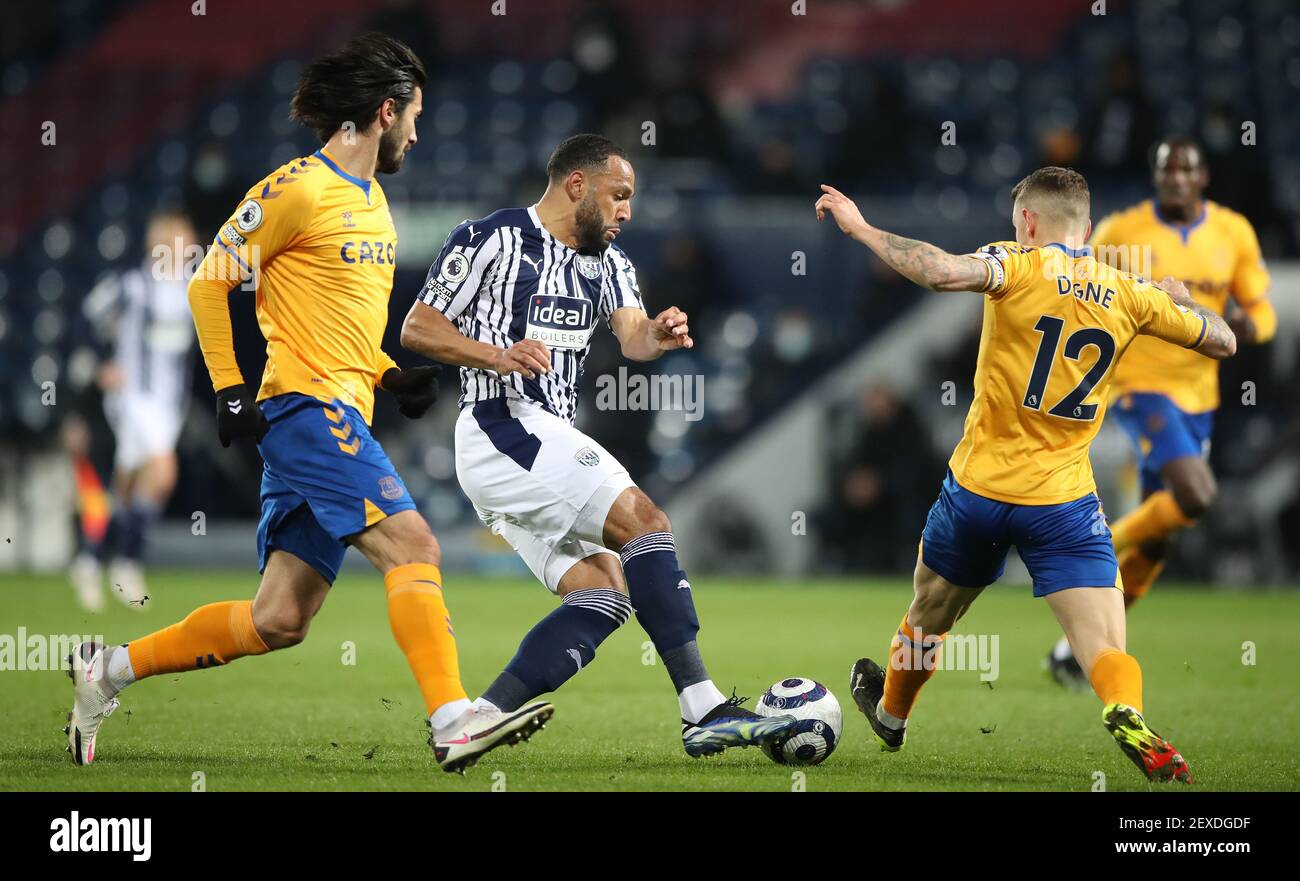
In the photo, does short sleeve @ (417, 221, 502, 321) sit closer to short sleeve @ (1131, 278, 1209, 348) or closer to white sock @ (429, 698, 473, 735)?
white sock @ (429, 698, 473, 735)

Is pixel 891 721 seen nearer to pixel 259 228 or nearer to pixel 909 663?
A: pixel 909 663

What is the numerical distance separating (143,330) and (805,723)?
7.73 m

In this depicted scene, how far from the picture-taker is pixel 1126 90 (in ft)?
50.2

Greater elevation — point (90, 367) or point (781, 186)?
point (781, 186)

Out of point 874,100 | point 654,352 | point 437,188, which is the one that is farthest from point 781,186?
point 654,352

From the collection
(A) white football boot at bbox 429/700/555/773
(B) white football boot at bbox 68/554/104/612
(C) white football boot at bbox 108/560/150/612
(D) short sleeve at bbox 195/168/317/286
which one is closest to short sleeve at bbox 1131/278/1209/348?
(A) white football boot at bbox 429/700/555/773

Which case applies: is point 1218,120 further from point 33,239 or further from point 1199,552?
point 33,239

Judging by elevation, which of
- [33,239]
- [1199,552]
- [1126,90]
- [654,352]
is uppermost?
[1126,90]

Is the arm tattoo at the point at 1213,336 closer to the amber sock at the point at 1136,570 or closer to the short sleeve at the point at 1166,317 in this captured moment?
the short sleeve at the point at 1166,317

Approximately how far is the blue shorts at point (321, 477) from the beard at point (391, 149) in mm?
908

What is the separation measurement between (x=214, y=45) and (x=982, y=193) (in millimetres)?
9410

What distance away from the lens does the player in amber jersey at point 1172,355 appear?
8133 mm

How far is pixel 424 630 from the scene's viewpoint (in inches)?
195

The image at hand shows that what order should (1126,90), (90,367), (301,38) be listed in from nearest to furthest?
(90,367), (1126,90), (301,38)
